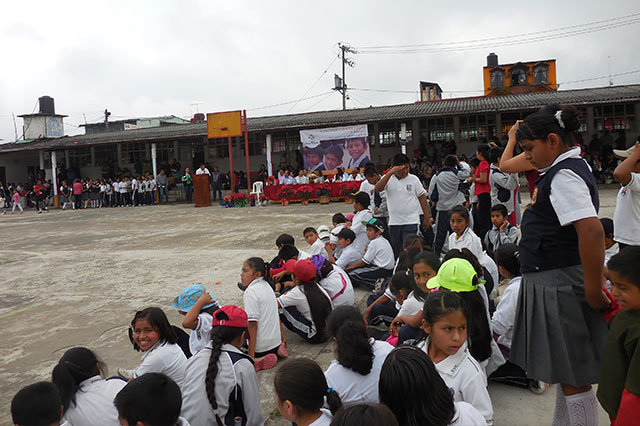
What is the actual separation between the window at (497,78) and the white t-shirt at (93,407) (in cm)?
3311

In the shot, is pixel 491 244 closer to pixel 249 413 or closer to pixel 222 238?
pixel 249 413

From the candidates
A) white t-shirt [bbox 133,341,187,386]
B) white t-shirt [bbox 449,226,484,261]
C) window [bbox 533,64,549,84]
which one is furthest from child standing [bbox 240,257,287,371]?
window [bbox 533,64,549,84]

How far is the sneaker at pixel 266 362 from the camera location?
342 cm

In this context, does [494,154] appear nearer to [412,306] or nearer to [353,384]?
[412,306]

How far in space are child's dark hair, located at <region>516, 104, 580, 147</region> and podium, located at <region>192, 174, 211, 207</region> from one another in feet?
55.2

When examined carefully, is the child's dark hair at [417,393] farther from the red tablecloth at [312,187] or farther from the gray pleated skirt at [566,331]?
the red tablecloth at [312,187]

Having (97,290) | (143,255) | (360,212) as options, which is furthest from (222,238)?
(360,212)

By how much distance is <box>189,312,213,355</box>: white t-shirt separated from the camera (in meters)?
3.21

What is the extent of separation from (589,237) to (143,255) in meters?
7.69

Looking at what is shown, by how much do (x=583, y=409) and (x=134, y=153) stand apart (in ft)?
A: 86.4

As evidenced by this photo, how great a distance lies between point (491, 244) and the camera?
208 inches

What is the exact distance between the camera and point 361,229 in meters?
5.89

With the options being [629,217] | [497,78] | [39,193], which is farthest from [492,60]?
[629,217]

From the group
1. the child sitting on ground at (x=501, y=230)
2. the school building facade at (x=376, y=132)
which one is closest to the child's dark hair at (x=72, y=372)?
the child sitting on ground at (x=501, y=230)
